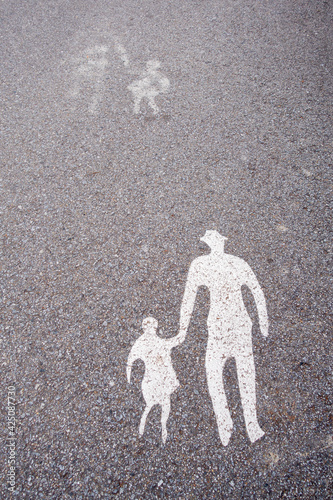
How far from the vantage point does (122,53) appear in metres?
4.82

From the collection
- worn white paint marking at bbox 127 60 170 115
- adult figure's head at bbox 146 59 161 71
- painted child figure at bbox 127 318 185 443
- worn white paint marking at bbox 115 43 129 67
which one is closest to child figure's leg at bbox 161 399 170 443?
painted child figure at bbox 127 318 185 443

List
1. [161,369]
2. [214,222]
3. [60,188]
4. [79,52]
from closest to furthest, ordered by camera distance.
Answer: [161,369]
[214,222]
[60,188]
[79,52]

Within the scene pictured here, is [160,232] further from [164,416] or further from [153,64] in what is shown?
[153,64]

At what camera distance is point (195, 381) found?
7.43ft

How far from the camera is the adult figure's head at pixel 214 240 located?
289cm

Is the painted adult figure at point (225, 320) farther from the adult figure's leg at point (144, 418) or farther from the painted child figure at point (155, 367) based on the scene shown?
the adult figure's leg at point (144, 418)

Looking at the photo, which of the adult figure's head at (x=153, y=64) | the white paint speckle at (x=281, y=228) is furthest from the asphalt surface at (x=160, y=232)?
the adult figure's head at (x=153, y=64)

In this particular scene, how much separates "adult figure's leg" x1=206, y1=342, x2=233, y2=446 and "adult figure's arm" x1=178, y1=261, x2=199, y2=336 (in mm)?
255

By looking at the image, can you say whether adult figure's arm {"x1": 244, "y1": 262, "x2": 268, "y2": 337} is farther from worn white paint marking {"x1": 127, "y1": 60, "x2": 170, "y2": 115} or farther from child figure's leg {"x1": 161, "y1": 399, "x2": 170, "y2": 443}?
worn white paint marking {"x1": 127, "y1": 60, "x2": 170, "y2": 115}

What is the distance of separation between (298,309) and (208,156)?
206cm

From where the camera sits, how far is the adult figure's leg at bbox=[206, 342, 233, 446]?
209cm

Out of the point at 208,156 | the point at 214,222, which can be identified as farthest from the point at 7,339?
the point at 208,156

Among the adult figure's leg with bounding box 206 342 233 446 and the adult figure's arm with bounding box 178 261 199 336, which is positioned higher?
the adult figure's arm with bounding box 178 261 199 336

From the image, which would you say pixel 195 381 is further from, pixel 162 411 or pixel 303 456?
pixel 303 456
